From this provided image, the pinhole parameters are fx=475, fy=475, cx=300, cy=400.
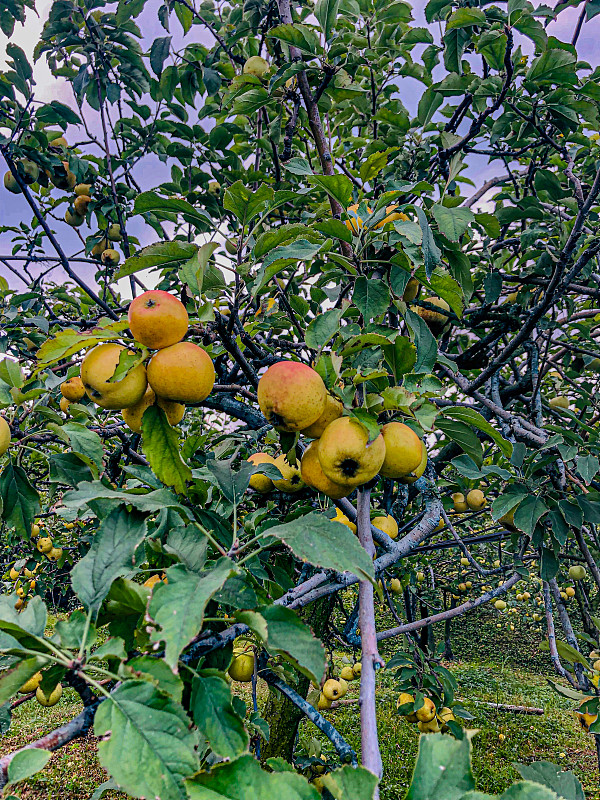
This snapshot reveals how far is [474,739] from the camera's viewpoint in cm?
636

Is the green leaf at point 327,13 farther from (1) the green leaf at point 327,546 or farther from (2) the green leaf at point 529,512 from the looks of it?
(2) the green leaf at point 529,512

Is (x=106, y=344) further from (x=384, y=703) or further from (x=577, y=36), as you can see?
(x=384, y=703)

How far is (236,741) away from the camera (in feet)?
2.15

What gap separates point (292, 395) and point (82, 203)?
349cm

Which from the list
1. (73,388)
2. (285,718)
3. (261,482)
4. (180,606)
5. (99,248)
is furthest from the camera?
(99,248)

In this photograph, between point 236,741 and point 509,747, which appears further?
point 509,747

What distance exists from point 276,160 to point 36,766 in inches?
114

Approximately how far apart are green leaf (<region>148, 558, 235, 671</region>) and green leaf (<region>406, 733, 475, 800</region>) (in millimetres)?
315

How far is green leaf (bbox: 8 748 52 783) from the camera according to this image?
60 centimetres

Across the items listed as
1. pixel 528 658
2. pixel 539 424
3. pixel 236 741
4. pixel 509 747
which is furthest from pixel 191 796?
pixel 528 658

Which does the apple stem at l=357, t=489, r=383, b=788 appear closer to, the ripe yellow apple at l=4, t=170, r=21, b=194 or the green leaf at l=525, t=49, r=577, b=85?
the green leaf at l=525, t=49, r=577, b=85

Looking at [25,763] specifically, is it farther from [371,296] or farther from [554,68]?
[554,68]

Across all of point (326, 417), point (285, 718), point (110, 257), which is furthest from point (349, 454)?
point (110, 257)

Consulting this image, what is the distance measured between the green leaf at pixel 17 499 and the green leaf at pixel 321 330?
1.06 meters
